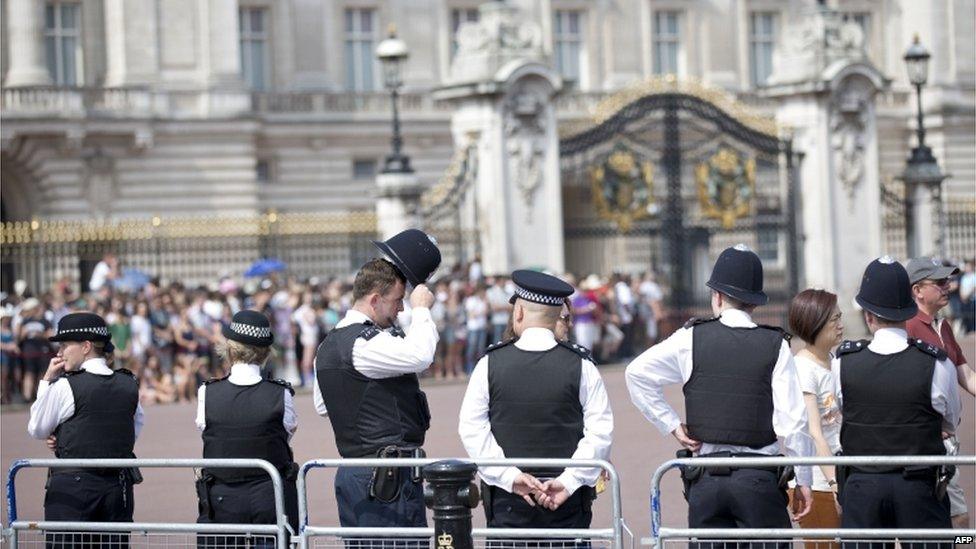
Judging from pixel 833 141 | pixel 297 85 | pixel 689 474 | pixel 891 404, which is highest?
pixel 297 85

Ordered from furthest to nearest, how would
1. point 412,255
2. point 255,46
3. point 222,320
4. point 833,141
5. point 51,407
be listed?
point 255,46, point 833,141, point 222,320, point 51,407, point 412,255

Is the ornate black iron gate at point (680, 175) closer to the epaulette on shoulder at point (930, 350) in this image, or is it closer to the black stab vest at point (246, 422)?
the black stab vest at point (246, 422)

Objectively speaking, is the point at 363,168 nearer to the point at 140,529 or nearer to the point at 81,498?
the point at 81,498

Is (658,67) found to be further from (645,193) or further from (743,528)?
(743,528)

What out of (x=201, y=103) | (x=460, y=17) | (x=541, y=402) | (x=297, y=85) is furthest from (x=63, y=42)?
(x=541, y=402)

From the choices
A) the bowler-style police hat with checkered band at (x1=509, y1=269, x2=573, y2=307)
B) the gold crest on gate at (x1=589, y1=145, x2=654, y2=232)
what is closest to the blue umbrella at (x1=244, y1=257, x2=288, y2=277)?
the gold crest on gate at (x1=589, y1=145, x2=654, y2=232)

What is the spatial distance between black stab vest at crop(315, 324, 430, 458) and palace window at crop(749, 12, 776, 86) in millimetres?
42007

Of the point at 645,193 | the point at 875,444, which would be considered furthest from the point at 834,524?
the point at 645,193

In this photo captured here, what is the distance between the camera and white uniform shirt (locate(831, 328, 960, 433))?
8141 mm

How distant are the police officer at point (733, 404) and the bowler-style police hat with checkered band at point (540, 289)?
0.45 meters

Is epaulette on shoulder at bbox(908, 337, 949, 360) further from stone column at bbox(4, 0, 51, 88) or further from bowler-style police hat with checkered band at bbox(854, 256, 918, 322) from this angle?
stone column at bbox(4, 0, 51, 88)

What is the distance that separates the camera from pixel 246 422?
877cm

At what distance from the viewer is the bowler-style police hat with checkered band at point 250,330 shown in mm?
8898

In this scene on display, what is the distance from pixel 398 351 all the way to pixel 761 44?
1685 inches
